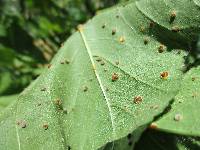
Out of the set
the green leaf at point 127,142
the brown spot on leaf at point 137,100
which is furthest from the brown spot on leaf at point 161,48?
the green leaf at point 127,142

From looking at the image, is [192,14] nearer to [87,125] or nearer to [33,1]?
[87,125]

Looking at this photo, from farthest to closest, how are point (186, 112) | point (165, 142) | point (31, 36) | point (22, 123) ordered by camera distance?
1. point (31, 36)
2. point (22, 123)
3. point (165, 142)
4. point (186, 112)

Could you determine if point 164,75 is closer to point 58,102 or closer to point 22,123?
point 58,102

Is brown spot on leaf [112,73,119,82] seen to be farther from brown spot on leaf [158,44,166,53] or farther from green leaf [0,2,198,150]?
brown spot on leaf [158,44,166,53]

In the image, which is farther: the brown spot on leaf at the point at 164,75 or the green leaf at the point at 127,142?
the brown spot on leaf at the point at 164,75

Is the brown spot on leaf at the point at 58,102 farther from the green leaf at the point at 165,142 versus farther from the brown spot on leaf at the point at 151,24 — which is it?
the brown spot on leaf at the point at 151,24

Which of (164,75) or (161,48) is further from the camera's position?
(161,48)

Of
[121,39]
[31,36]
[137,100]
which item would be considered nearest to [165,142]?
[137,100]
